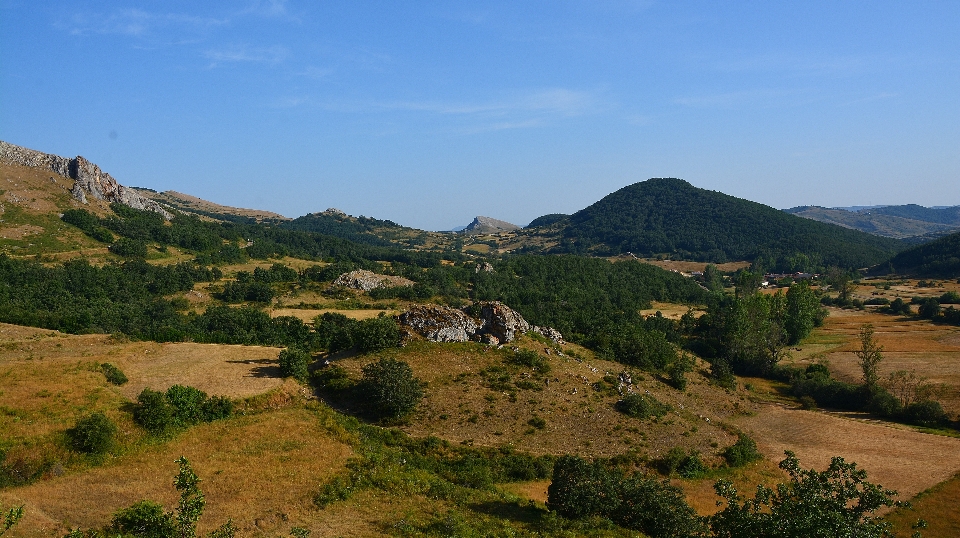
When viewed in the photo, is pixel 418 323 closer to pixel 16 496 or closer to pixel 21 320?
pixel 16 496

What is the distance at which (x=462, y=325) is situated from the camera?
61.8 metres

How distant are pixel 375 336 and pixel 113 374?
979 inches

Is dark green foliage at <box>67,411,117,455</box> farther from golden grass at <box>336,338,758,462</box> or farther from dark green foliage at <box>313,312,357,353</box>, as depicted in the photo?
dark green foliage at <box>313,312,357,353</box>

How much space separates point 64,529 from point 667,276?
159603mm

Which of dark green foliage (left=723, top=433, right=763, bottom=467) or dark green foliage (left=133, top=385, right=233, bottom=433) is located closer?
dark green foliage (left=133, top=385, right=233, bottom=433)

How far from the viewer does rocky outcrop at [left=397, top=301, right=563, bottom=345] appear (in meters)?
60.7

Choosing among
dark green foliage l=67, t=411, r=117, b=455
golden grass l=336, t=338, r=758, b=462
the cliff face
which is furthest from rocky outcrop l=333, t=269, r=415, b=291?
dark green foliage l=67, t=411, r=117, b=455

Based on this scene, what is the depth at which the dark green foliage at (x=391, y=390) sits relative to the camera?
155ft

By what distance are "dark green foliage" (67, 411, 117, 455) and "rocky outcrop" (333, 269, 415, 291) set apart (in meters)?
77.9

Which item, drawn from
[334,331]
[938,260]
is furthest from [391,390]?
[938,260]

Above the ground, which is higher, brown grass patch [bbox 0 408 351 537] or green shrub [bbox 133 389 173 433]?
green shrub [bbox 133 389 173 433]

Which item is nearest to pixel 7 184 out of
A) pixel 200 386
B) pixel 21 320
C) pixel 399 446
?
pixel 21 320

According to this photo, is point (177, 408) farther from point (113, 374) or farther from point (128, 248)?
point (128, 248)

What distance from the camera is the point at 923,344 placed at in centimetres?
9612
